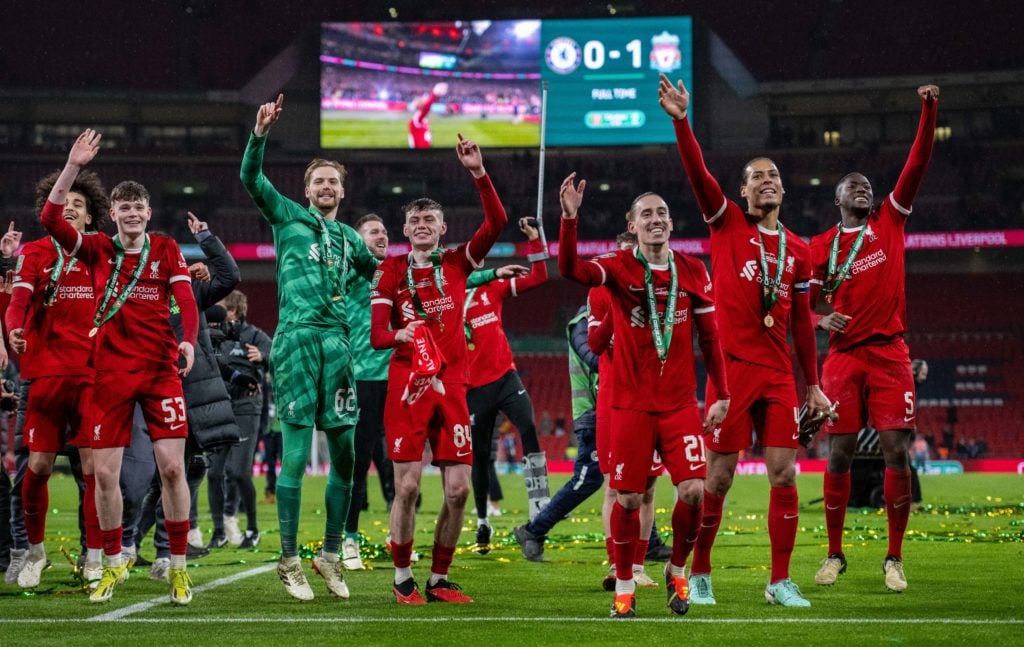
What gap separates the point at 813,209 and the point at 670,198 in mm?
4864

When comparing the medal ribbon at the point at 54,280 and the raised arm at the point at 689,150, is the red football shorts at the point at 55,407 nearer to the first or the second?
the medal ribbon at the point at 54,280

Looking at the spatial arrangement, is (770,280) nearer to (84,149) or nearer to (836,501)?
(836,501)

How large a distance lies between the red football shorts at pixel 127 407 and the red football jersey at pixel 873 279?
3.91 meters

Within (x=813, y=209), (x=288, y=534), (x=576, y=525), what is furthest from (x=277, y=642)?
(x=813, y=209)

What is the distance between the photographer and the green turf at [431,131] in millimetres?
42344

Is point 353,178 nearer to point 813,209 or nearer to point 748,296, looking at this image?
point 813,209

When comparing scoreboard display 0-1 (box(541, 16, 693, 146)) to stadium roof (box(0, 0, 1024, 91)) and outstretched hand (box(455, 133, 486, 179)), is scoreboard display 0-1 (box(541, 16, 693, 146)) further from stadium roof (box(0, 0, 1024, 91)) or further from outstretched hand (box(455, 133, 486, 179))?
outstretched hand (box(455, 133, 486, 179))

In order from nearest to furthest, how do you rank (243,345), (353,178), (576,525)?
1. (243,345)
2. (576,525)
3. (353,178)

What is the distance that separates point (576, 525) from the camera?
13266mm

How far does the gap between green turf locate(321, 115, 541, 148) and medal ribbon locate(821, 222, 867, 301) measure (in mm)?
34763

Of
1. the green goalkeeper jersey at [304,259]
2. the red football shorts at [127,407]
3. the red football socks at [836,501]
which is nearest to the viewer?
the red football shorts at [127,407]

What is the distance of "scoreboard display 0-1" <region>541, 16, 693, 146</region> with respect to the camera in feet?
134

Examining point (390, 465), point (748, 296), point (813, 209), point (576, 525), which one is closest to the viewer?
point (748, 296)

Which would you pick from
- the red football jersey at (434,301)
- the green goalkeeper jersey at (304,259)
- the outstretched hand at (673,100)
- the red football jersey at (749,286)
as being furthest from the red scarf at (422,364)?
the outstretched hand at (673,100)
